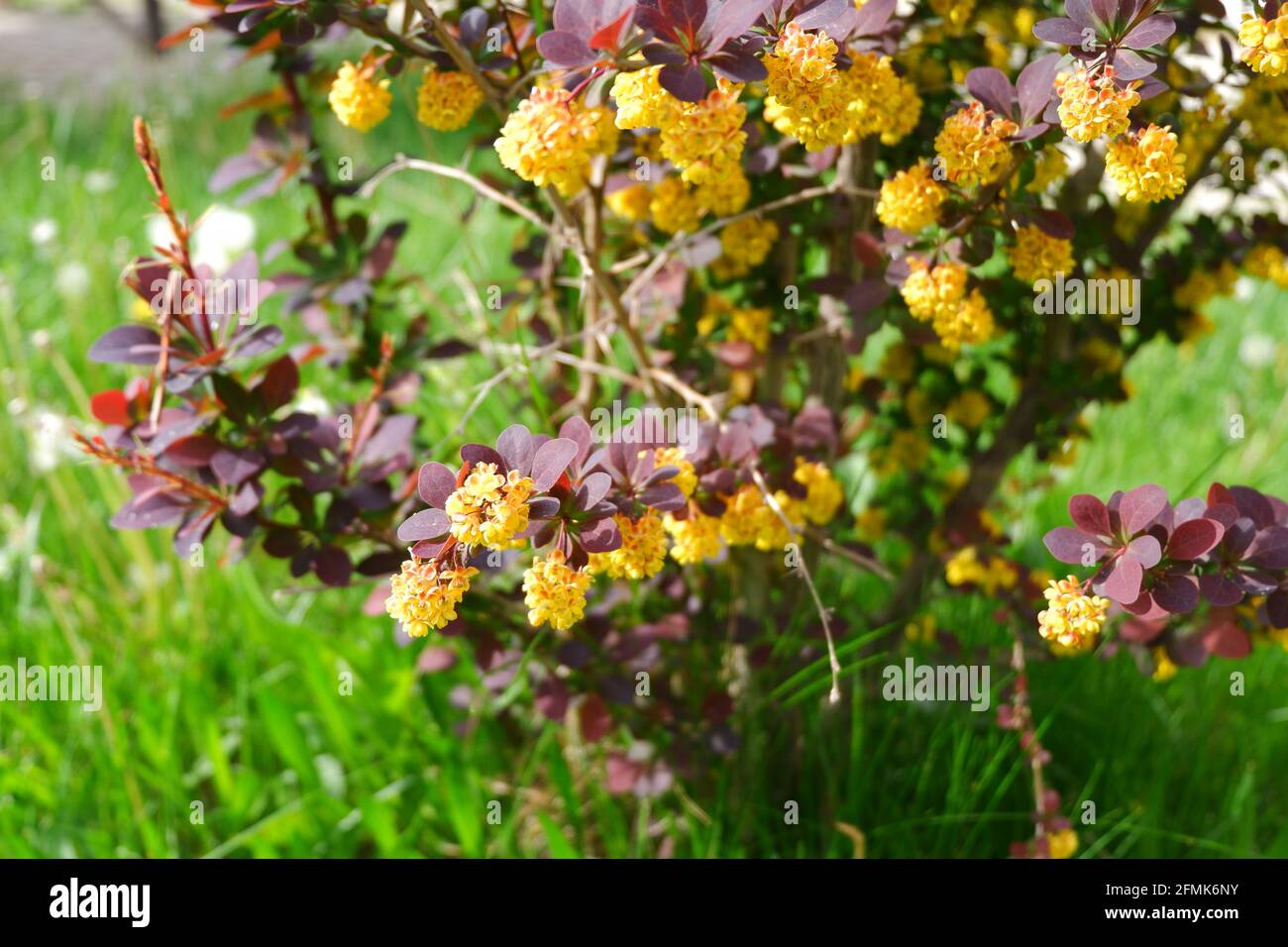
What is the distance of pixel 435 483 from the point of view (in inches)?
38.8

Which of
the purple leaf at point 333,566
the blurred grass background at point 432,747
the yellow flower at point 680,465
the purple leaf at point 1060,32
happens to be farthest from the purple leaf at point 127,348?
the purple leaf at point 1060,32

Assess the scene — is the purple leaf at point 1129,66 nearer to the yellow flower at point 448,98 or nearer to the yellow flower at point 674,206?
the yellow flower at point 674,206

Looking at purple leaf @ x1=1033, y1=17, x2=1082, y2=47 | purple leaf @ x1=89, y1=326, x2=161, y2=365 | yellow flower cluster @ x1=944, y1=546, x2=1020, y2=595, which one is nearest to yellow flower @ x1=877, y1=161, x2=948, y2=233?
purple leaf @ x1=1033, y1=17, x2=1082, y2=47

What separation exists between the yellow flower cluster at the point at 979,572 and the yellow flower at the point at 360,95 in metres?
0.99

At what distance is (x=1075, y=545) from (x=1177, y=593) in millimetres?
100

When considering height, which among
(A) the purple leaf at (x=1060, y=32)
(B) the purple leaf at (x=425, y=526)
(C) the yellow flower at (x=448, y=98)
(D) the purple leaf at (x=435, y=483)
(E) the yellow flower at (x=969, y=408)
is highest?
(C) the yellow flower at (x=448, y=98)

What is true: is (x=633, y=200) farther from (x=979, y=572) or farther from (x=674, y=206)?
(x=979, y=572)

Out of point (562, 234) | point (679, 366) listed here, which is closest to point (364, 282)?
point (562, 234)

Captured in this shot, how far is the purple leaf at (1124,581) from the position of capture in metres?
1.01

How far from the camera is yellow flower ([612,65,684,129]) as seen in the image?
925mm

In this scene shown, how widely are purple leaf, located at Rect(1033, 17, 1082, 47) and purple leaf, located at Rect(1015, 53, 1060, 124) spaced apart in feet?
0.10

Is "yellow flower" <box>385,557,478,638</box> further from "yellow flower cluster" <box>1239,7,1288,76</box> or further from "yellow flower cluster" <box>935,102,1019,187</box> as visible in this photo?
"yellow flower cluster" <box>1239,7,1288,76</box>
